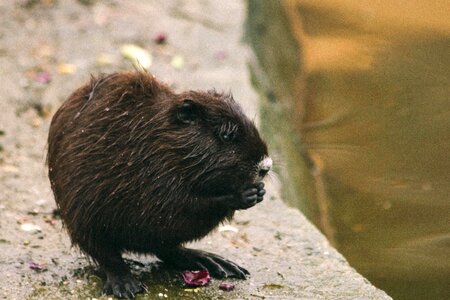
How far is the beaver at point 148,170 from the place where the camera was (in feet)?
14.1

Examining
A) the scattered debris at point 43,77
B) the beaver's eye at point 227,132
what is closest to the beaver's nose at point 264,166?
the beaver's eye at point 227,132

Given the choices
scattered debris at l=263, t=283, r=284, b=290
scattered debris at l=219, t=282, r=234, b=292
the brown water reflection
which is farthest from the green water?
scattered debris at l=219, t=282, r=234, b=292

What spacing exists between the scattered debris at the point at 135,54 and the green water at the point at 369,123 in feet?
3.15

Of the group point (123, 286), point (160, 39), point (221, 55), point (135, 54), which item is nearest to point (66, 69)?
point (135, 54)

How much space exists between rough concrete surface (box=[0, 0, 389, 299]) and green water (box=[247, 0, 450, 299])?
20.4 inches

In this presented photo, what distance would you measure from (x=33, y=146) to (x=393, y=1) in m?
4.69

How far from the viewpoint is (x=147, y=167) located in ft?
14.3

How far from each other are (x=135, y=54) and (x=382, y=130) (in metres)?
2.06

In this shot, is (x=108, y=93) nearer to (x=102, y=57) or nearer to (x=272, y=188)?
(x=272, y=188)

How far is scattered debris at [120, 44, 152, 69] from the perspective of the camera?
772 centimetres

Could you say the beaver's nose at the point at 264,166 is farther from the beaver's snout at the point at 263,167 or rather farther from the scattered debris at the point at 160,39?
the scattered debris at the point at 160,39

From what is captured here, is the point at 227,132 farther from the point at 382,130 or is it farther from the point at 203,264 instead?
the point at 382,130

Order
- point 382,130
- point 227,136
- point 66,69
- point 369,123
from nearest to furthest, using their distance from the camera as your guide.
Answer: point 227,136 < point 66,69 < point 382,130 < point 369,123

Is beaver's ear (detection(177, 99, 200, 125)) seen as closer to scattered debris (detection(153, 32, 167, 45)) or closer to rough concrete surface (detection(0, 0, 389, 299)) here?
rough concrete surface (detection(0, 0, 389, 299))
